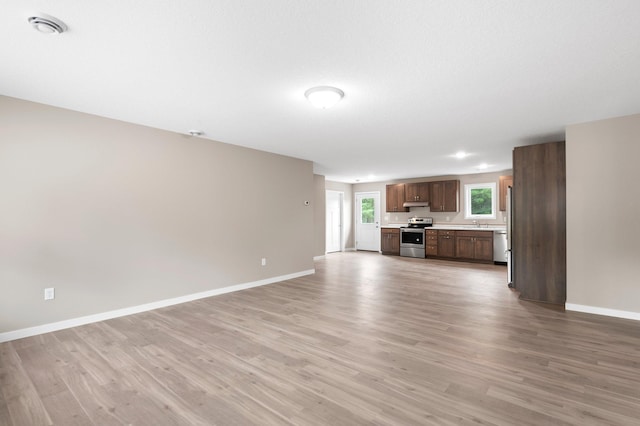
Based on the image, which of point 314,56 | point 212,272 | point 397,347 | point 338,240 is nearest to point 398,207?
point 338,240

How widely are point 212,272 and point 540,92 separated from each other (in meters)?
4.86

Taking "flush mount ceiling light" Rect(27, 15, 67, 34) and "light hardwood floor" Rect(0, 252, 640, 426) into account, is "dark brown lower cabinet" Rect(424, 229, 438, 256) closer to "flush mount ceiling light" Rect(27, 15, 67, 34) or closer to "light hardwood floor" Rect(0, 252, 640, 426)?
"light hardwood floor" Rect(0, 252, 640, 426)

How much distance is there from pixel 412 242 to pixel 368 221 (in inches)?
77.2

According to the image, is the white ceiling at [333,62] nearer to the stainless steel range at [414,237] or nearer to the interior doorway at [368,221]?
the stainless steel range at [414,237]

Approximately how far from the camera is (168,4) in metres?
1.74

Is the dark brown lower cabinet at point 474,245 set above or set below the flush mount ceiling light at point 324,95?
below

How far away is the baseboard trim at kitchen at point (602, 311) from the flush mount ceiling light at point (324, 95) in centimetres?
409

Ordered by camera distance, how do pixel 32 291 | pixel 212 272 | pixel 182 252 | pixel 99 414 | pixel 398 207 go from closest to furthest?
pixel 99 414 → pixel 32 291 → pixel 182 252 → pixel 212 272 → pixel 398 207

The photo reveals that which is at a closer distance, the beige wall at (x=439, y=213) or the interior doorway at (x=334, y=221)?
the beige wall at (x=439, y=213)

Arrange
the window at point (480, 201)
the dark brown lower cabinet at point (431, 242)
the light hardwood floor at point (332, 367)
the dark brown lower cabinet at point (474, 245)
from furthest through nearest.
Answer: the dark brown lower cabinet at point (431, 242), the window at point (480, 201), the dark brown lower cabinet at point (474, 245), the light hardwood floor at point (332, 367)

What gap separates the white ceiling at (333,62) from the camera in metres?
1.80

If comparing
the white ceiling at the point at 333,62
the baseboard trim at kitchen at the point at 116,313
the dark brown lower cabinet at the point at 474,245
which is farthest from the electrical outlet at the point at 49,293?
the dark brown lower cabinet at the point at 474,245

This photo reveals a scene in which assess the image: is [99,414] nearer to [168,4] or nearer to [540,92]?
[168,4]

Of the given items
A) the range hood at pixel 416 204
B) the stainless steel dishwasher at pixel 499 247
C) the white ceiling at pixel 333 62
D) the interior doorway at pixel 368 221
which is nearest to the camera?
the white ceiling at pixel 333 62
